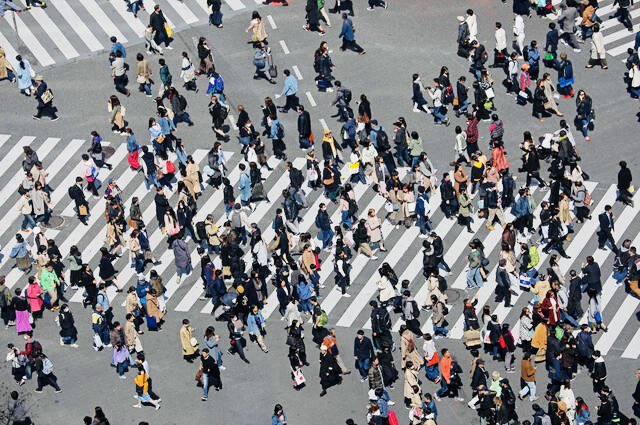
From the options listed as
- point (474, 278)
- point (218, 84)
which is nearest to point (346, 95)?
point (218, 84)

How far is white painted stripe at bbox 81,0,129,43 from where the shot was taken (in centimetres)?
7238

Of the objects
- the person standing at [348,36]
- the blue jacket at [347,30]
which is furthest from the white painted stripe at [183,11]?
the blue jacket at [347,30]

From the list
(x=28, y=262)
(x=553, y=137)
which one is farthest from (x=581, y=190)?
(x=28, y=262)

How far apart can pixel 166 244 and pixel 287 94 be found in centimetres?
798

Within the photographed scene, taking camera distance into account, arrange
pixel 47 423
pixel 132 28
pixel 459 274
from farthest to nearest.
Answer: pixel 132 28 → pixel 459 274 → pixel 47 423

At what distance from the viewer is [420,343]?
198 feet

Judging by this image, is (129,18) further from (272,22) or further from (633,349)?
(633,349)

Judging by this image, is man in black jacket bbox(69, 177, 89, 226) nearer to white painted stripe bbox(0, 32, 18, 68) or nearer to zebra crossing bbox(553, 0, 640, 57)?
white painted stripe bbox(0, 32, 18, 68)

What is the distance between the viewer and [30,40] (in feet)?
238

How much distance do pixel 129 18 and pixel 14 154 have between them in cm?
872

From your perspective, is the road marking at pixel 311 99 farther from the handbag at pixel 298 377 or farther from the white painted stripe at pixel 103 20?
the handbag at pixel 298 377

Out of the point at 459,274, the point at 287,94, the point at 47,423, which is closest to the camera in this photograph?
the point at 47,423

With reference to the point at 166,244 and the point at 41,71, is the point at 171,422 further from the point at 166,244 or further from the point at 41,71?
the point at 41,71

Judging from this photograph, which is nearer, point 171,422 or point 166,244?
point 171,422
